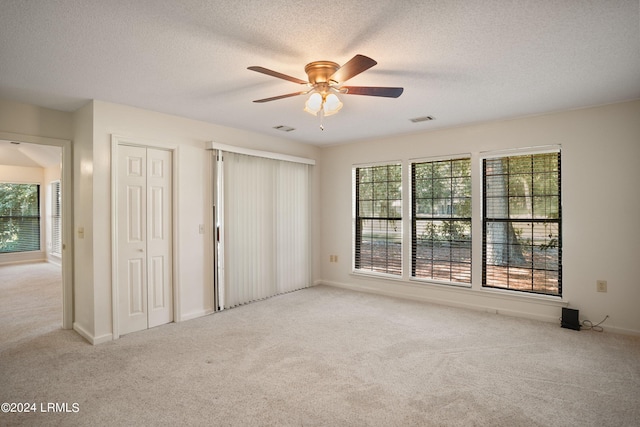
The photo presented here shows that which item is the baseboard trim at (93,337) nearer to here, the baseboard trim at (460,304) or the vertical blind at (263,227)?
the vertical blind at (263,227)

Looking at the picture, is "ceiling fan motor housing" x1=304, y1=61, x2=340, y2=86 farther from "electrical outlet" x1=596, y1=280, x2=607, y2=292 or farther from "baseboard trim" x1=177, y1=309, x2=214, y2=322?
"electrical outlet" x1=596, y1=280, x2=607, y2=292

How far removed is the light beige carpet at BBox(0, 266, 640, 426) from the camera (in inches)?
86.1

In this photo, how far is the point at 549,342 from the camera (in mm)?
3359

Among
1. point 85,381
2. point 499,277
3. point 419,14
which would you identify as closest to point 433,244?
point 499,277

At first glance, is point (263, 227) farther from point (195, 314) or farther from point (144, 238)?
point (144, 238)

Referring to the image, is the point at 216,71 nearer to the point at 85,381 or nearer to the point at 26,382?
the point at 85,381

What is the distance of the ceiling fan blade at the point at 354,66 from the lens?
202cm

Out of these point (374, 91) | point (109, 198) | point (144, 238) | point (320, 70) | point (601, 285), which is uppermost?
point (320, 70)

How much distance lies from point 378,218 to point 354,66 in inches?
142

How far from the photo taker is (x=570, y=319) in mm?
3732

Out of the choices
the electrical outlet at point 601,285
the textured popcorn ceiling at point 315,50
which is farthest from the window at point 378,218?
the electrical outlet at point 601,285

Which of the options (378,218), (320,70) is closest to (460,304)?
(378,218)

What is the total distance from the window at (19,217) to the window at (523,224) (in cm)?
1026

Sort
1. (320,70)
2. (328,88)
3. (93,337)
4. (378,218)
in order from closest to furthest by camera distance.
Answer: (320,70), (328,88), (93,337), (378,218)
